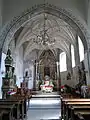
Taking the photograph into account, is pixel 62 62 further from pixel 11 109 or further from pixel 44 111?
pixel 11 109

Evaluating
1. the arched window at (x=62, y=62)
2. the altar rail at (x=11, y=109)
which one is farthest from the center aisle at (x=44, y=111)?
the arched window at (x=62, y=62)

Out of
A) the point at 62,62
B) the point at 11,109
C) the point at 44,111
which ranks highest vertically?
the point at 62,62

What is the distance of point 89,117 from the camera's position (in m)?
3.48

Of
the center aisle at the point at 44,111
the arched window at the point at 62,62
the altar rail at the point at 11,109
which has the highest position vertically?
the arched window at the point at 62,62

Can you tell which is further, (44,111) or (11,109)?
(44,111)

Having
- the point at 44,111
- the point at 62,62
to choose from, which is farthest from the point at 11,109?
the point at 62,62

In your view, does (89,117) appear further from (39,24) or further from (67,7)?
(39,24)

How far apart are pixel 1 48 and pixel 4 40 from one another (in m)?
0.63

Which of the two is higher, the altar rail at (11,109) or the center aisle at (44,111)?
the altar rail at (11,109)

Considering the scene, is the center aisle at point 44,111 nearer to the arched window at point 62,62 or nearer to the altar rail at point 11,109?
the altar rail at point 11,109

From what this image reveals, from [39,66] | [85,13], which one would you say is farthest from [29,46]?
[85,13]

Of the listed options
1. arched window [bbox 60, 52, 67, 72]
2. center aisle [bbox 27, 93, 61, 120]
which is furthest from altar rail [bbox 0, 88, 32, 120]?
arched window [bbox 60, 52, 67, 72]

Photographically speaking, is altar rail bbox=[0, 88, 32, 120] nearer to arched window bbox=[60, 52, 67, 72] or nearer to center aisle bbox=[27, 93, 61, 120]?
center aisle bbox=[27, 93, 61, 120]

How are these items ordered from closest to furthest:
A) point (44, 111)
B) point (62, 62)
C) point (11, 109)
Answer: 1. point (11, 109)
2. point (44, 111)
3. point (62, 62)
